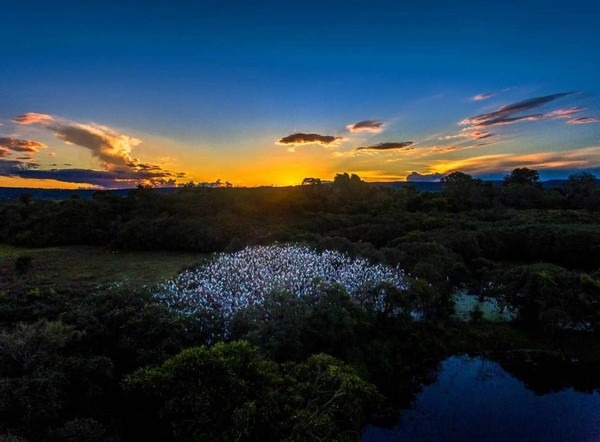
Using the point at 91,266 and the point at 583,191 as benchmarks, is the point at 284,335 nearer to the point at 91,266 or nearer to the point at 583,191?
the point at 91,266

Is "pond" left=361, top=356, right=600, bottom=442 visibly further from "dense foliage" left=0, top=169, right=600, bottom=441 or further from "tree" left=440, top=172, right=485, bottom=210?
"tree" left=440, top=172, right=485, bottom=210

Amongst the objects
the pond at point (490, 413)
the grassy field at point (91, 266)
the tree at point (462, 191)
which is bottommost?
the pond at point (490, 413)

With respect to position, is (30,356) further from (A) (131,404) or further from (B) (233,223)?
(B) (233,223)

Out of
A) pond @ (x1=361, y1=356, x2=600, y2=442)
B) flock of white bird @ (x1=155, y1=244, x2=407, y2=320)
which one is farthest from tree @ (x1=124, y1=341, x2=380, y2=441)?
flock of white bird @ (x1=155, y1=244, x2=407, y2=320)

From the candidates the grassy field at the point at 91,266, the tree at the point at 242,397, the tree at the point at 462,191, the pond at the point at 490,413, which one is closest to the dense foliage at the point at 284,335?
the tree at the point at 242,397

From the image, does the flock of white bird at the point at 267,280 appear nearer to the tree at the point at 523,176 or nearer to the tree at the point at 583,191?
the tree at the point at 583,191

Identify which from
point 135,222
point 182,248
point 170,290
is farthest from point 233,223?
point 170,290
